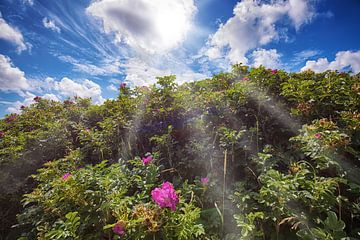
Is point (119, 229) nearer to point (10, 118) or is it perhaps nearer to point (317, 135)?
point (317, 135)

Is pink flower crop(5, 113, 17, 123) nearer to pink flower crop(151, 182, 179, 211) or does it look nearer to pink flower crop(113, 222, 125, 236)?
pink flower crop(113, 222, 125, 236)

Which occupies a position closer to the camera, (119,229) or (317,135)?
(119,229)

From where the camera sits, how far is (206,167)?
8.36 feet

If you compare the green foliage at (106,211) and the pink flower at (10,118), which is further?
the pink flower at (10,118)

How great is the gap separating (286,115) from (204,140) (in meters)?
1.28

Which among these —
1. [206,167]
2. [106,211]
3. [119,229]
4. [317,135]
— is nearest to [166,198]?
[119,229]

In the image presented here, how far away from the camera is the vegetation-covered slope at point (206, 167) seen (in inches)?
62.3

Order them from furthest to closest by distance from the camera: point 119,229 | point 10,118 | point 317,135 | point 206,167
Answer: point 10,118 < point 206,167 < point 317,135 < point 119,229

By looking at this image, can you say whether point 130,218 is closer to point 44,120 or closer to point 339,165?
point 339,165

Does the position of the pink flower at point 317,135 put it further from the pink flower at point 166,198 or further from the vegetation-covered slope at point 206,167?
the pink flower at point 166,198

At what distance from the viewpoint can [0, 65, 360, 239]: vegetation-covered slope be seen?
1.58m

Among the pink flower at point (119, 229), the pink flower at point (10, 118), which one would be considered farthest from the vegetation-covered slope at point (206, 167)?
the pink flower at point (10, 118)

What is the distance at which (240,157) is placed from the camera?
8.23 feet

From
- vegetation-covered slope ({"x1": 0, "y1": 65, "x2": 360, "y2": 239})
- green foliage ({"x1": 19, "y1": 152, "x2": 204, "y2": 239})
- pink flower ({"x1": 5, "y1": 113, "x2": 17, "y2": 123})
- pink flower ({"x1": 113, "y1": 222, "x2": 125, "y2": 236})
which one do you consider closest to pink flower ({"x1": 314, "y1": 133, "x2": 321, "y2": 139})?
vegetation-covered slope ({"x1": 0, "y1": 65, "x2": 360, "y2": 239})
